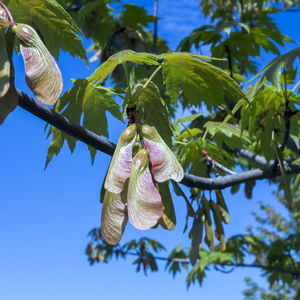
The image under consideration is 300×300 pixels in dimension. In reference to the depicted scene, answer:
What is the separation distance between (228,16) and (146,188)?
565 cm

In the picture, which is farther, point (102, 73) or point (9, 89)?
point (102, 73)

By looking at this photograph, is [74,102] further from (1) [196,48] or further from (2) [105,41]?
(2) [105,41]

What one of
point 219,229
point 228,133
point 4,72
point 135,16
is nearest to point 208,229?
point 219,229

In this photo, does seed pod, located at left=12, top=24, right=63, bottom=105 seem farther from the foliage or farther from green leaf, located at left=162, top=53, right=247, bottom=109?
green leaf, located at left=162, top=53, right=247, bottom=109

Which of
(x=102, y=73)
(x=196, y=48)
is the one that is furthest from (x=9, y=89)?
(x=196, y=48)

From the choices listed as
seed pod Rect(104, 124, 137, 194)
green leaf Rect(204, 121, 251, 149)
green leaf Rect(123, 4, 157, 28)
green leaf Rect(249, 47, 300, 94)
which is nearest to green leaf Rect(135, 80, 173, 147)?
seed pod Rect(104, 124, 137, 194)

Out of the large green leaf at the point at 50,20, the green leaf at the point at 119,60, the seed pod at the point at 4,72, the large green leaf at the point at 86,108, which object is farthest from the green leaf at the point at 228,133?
the seed pod at the point at 4,72

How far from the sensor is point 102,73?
1.25 meters

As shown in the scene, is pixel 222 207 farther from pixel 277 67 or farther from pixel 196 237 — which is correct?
pixel 277 67

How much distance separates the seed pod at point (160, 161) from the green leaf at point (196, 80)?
0.37 metres

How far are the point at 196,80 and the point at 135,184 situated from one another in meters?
0.57

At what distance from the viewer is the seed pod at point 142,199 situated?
78 cm

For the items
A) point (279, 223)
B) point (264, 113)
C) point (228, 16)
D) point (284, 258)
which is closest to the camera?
point (264, 113)

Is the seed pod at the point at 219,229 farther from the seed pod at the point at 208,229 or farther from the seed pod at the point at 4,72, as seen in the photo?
the seed pod at the point at 4,72
